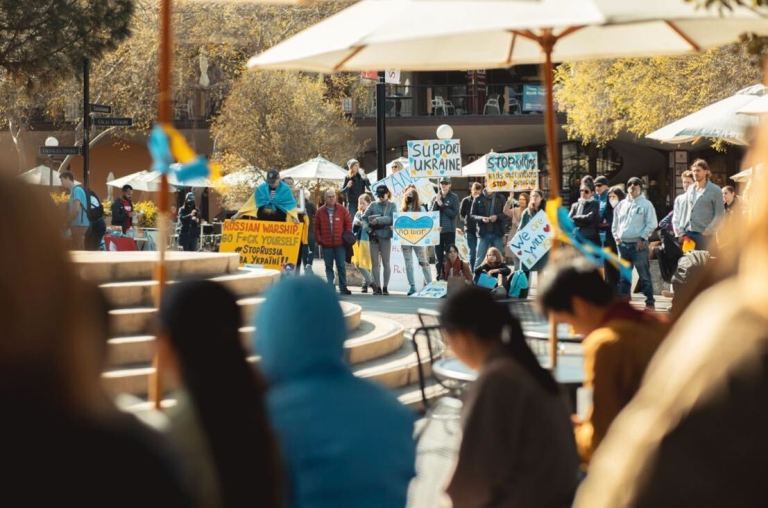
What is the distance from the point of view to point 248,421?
2621mm

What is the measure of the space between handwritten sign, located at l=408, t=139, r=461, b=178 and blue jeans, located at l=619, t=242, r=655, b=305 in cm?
680

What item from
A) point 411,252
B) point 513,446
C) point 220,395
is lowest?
point 513,446

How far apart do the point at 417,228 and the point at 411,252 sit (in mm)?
375

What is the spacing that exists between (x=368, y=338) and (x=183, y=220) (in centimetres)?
1695

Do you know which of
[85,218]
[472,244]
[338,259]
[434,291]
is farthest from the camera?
[472,244]

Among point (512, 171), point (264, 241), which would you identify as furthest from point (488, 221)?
point (512, 171)

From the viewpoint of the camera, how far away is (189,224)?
27.3 metres

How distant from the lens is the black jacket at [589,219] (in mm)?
17109

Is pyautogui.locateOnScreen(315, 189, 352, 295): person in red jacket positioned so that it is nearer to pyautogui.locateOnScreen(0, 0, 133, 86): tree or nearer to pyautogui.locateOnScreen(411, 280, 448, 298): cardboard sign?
pyautogui.locateOnScreen(411, 280, 448, 298): cardboard sign

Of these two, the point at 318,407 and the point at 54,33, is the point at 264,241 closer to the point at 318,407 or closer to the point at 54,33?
the point at 54,33

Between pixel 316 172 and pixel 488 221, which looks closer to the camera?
pixel 488 221

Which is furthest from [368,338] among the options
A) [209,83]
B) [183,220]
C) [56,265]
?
[209,83]

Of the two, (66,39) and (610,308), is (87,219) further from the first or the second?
(610,308)

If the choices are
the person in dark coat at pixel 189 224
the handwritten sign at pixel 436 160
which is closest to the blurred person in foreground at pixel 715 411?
the handwritten sign at pixel 436 160
